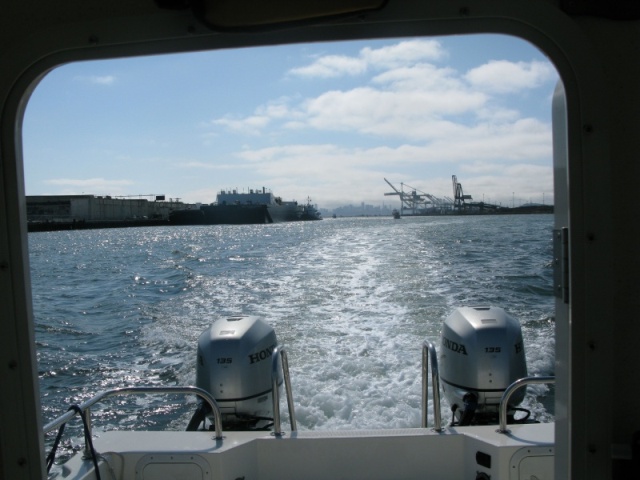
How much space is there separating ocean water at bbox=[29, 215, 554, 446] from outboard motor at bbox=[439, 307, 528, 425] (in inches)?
52.7

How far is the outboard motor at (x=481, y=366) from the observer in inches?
117

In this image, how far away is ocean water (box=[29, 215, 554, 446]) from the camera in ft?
16.0

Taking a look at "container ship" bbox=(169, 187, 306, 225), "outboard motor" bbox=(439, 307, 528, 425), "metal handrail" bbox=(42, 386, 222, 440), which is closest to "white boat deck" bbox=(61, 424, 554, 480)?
"metal handrail" bbox=(42, 386, 222, 440)

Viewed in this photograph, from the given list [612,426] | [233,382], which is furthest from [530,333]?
[612,426]

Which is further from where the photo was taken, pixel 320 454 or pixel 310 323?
pixel 310 323

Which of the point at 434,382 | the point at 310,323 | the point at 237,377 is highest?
the point at 434,382

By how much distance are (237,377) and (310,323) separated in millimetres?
4721

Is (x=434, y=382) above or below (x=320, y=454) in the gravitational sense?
above

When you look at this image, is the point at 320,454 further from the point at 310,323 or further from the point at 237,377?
the point at 310,323

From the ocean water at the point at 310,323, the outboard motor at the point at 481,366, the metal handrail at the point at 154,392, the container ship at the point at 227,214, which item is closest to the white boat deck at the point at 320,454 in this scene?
the metal handrail at the point at 154,392

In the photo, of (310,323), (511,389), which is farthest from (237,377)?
(310,323)

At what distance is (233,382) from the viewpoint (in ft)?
9.93

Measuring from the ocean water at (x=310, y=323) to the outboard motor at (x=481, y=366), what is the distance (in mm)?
1340

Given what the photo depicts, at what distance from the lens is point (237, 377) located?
3029 mm
